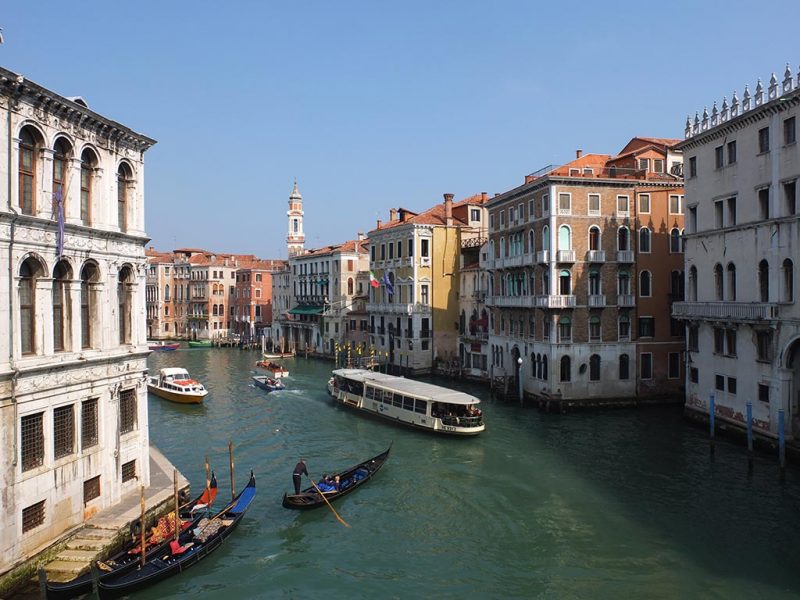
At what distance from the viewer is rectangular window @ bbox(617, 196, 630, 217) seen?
3036 centimetres

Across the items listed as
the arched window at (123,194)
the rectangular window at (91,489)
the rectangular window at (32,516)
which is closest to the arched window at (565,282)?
the arched window at (123,194)

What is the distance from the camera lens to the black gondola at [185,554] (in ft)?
40.1

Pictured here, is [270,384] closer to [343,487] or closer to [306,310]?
[343,487]

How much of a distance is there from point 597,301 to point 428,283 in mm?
15096

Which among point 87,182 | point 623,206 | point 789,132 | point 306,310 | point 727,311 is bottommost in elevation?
point 727,311

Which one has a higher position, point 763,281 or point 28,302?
point 763,281

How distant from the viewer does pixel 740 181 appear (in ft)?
74.2

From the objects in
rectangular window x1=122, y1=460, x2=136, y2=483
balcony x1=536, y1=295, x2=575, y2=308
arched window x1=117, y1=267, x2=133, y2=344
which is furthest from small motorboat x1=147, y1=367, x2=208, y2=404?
arched window x1=117, y1=267, x2=133, y2=344

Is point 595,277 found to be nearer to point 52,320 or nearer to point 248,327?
point 52,320

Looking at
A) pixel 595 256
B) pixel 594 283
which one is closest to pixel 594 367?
pixel 594 283

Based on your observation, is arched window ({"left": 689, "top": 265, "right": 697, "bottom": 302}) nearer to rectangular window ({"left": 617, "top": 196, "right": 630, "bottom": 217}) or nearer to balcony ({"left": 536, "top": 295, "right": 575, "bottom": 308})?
balcony ({"left": 536, "top": 295, "right": 575, "bottom": 308})

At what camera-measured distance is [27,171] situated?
1253 centimetres

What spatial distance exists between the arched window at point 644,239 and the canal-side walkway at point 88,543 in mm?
23190

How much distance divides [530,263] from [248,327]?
4767 cm
